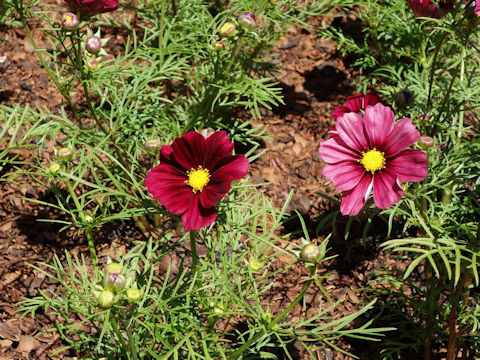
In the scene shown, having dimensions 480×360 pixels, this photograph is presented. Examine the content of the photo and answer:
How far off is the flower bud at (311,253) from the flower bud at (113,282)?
445 millimetres

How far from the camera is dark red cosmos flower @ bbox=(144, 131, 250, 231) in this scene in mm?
1470

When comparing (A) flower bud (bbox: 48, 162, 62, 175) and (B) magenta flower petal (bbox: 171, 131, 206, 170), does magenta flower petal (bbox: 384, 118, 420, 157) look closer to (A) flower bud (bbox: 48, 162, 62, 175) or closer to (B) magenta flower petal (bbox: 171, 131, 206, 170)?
(B) magenta flower petal (bbox: 171, 131, 206, 170)

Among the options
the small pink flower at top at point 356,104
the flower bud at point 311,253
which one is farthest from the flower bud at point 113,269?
the small pink flower at top at point 356,104

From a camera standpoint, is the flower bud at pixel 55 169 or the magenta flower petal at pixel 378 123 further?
the flower bud at pixel 55 169

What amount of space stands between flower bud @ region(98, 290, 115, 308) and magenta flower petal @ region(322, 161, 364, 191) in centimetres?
68

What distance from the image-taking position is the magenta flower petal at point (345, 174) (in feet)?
5.19

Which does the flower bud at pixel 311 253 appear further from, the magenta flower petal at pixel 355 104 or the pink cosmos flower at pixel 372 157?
the magenta flower petal at pixel 355 104

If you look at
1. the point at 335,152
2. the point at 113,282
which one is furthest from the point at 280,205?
the point at 113,282

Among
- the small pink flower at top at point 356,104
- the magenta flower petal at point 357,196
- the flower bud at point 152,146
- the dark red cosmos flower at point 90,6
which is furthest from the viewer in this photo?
the small pink flower at top at point 356,104

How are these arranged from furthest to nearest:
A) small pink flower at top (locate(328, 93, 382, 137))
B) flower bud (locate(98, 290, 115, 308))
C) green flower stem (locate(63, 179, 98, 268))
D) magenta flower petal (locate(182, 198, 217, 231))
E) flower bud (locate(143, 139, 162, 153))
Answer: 1. small pink flower at top (locate(328, 93, 382, 137))
2. green flower stem (locate(63, 179, 98, 268))
3. flower bud (locate(143, 139, 162, 153))
4. magenta flower petal (locate(182, 198, 217, 231))
5. flower bud (locate(98, 290, 115, 308))

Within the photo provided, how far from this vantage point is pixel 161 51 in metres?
2.42

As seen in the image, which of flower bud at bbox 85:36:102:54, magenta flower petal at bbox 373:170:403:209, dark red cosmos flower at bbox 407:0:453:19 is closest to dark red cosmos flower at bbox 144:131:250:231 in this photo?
magenta flower petal at bbox 373:170:403:209

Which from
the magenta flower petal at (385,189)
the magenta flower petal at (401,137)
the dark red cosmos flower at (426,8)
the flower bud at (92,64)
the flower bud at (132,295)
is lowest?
the flower bud at (132,295)

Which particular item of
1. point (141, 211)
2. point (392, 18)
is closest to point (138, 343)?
point (141, 211)
